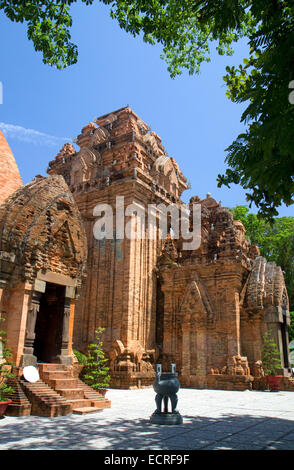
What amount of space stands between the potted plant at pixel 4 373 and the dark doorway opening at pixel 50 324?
2112mm

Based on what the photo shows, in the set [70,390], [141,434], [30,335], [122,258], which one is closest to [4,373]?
[30,335]

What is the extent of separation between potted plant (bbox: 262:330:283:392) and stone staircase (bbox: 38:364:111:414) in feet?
31.2

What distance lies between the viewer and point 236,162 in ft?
17.6

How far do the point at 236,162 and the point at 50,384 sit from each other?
7.91 m

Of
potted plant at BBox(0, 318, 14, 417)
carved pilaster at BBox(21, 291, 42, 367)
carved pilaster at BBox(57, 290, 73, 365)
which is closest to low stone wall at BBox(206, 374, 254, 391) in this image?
carved pilaster at BBox(57, 290, 73, 365)

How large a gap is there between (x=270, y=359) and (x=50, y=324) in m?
10.8

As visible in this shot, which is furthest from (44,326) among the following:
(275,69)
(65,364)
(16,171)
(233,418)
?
(275,69)

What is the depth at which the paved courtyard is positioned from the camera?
6.17 m

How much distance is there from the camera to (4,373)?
29.6ft

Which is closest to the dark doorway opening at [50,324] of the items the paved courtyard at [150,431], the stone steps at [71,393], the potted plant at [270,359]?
the stone steps at [71,393]

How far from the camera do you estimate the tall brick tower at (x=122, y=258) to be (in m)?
18.5

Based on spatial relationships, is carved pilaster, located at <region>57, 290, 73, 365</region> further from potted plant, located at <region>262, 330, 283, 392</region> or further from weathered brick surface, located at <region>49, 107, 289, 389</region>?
potted plant, located at <region>262, 330, 283, 392</region>

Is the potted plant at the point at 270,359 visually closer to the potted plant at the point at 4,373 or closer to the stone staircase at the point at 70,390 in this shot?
the stone staircase at the point at 70,390

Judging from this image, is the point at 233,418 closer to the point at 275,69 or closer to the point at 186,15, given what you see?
the point at 275,69
